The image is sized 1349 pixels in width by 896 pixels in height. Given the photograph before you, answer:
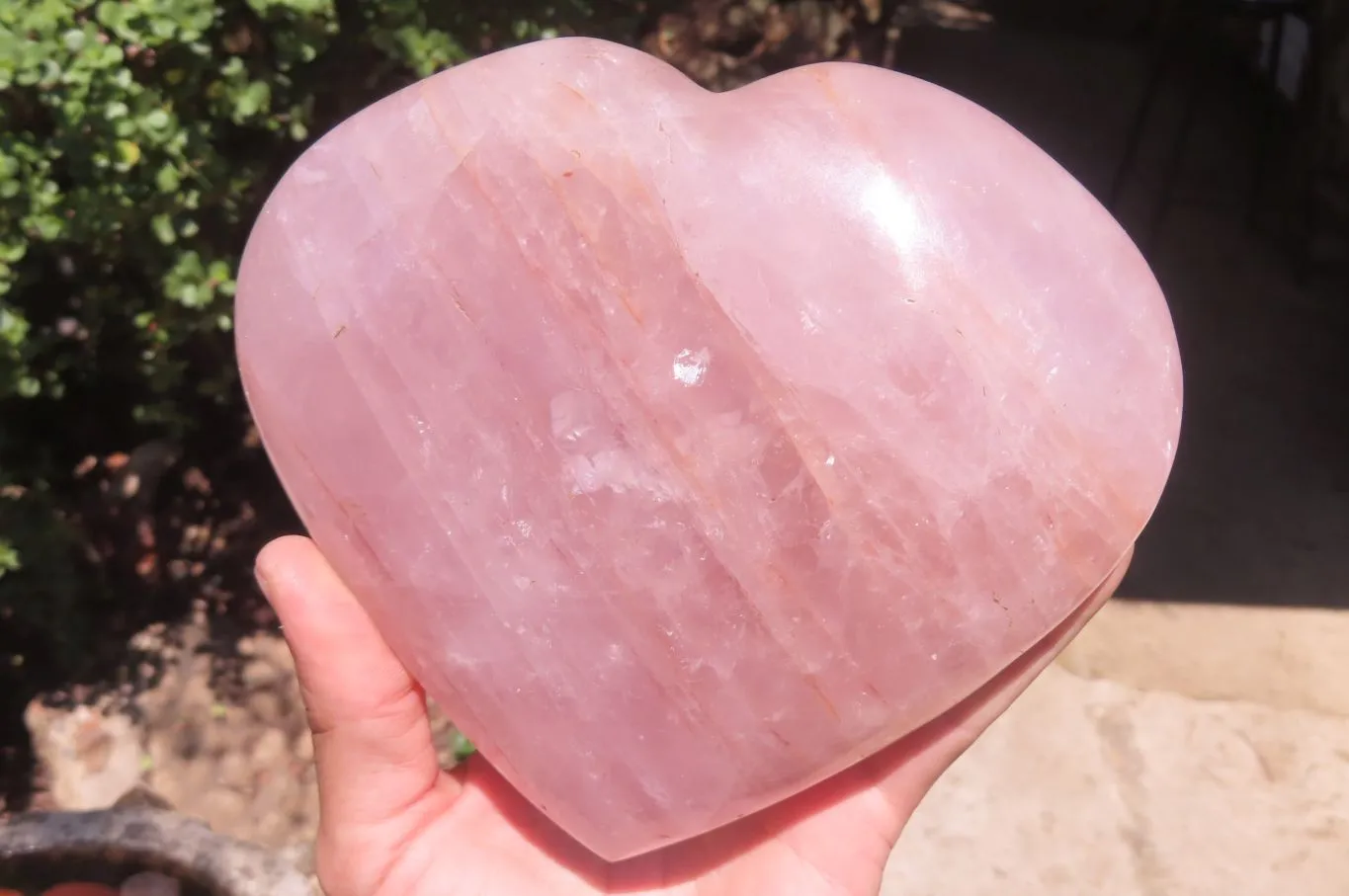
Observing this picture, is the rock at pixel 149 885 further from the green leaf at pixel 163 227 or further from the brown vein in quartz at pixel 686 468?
the brown vein in quartz at pixel 686 468

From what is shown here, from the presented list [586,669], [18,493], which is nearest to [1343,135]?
[586,669]

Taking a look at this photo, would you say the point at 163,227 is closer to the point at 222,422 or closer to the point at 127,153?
the point at 127,153

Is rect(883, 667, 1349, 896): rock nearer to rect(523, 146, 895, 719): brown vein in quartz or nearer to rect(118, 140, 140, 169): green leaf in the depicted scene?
rect(523, 146, 895, 719): brown vein in quartz

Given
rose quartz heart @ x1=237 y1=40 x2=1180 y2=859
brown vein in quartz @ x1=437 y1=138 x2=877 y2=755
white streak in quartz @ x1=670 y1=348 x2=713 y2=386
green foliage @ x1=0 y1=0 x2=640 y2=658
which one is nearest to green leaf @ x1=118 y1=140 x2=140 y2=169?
green foliage @ x1=0 y1=0 x2=640 y2=658

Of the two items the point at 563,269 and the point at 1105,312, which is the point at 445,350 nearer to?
the point at 563,269

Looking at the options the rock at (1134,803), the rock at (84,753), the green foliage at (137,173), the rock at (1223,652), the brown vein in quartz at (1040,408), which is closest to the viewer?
the brown vein in quartz at (1040,408)

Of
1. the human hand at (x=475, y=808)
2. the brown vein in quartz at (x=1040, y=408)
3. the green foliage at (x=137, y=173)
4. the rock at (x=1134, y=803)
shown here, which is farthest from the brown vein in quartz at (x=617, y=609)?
the rock at (x=1134, y=803)

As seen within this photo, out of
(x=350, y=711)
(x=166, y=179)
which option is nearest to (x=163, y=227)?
(x=166, y=179)
